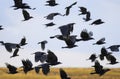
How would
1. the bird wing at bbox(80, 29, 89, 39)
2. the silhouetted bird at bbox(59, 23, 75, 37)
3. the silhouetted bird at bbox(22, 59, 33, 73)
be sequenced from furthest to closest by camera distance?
the bird wing at bbox(80, 29, 89, 39), the silhouetted bird at bbox(22, 59, 33, 73), the silhouetted bird at bbox(59, 23, 75, 37)

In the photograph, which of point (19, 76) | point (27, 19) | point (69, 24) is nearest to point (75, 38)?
point (69, 24)

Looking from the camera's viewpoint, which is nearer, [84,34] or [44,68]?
[44,68]

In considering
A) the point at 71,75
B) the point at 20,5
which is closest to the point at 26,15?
the point at 20,5

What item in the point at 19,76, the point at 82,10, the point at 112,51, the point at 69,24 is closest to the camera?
the point at 69,24

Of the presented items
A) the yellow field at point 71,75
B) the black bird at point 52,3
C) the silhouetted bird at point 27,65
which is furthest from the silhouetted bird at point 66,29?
the yellow field at point 71,75

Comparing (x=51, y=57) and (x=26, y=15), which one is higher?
(x=26, y=15)

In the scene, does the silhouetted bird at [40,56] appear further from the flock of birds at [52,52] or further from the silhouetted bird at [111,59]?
the silhouetted bird at [111,59]

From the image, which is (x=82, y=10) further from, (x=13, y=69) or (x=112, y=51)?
(x=13, y=69)

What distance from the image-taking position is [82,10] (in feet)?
68.3

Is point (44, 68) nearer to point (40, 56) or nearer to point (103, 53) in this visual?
point (40, 56)

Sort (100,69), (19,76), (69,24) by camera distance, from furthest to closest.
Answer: (19,76), (100,69), (69,24)

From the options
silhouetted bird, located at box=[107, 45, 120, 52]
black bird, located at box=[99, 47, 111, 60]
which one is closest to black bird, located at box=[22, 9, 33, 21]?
black bird, located at box=[99, 47, 111, 60]

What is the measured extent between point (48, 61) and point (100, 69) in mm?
2198

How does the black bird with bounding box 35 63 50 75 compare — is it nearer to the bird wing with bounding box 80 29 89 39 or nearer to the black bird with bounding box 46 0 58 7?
the bird wing with bounding box 80 29 89 39
